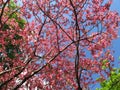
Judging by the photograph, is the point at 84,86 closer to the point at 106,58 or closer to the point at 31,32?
the point at 106,58

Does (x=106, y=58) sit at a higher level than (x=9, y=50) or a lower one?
lower

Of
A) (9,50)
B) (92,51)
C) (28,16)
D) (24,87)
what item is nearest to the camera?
(92,51)

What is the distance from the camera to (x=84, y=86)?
13.6m

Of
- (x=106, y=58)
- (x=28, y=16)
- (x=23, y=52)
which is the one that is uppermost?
(x=28, y=16)

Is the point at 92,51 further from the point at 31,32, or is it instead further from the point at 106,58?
the point at 31,32

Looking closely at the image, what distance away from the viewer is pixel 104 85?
2367 centimetres

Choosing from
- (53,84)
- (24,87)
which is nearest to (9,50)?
(24,87)

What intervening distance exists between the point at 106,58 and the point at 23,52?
4379mm

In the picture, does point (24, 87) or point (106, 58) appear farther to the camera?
point (24, 87)

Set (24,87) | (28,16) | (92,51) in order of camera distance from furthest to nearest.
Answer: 1. (24,87)
2. (28,16)
3. (92,51)

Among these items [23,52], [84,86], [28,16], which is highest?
[28,16]

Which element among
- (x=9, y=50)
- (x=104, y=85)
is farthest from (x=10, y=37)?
(x=104, y=85)

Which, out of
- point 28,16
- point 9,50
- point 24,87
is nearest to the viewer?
point 28,16

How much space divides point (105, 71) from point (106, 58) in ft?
1.87
